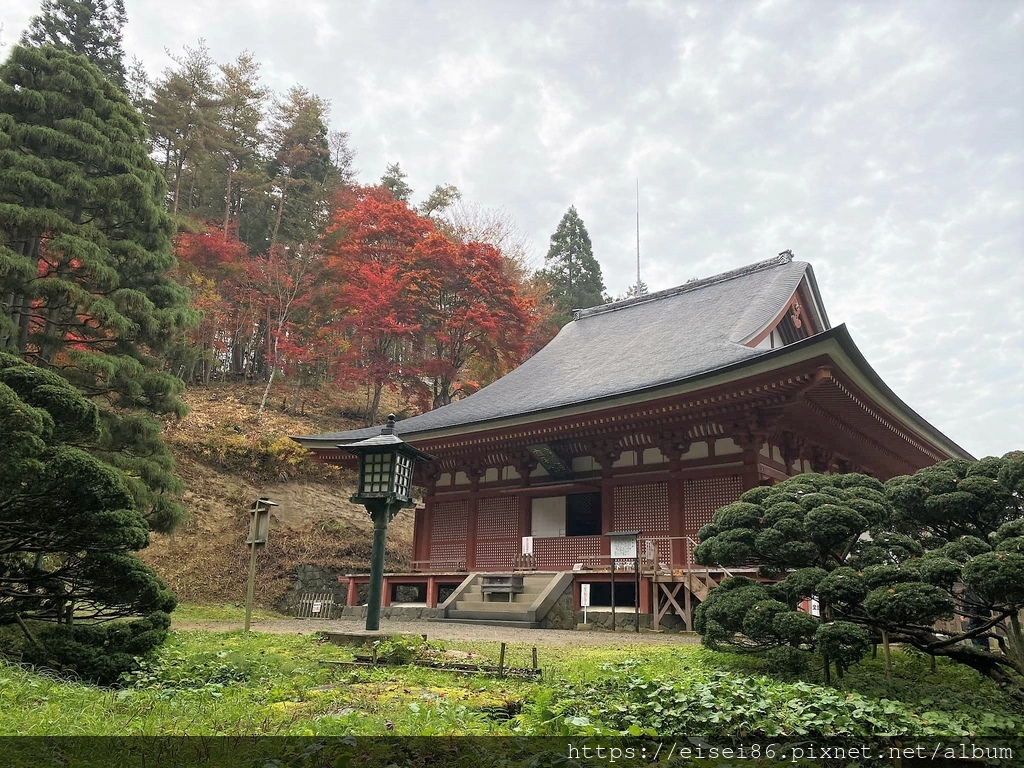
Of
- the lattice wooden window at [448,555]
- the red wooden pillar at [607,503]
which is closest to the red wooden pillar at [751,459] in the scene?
the red wooden pillar at [607,503]

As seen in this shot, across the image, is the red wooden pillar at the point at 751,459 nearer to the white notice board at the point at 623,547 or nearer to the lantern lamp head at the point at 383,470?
the white notice board at the point at 623,547

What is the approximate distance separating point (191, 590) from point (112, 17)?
1136 inches

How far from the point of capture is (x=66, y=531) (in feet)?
21.7

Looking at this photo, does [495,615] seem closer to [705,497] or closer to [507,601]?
[507,601]

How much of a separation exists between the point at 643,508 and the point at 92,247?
42.2 ft

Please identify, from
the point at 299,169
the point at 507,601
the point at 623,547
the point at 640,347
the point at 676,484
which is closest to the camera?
the point at 623,547

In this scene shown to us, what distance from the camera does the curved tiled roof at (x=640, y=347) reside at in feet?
52.8

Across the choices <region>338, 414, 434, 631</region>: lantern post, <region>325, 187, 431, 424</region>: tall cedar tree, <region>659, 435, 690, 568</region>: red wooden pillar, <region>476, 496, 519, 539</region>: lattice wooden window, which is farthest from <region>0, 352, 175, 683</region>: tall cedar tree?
<region>325, 187, 431, 424</region>: tall cedar tree

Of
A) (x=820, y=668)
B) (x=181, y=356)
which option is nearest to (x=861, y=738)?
(x=820, y=668)

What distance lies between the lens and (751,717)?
202 inches

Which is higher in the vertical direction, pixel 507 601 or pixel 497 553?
pixel 497 553

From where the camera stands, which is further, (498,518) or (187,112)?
(187,112)

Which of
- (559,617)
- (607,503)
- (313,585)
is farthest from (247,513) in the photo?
(559,617)

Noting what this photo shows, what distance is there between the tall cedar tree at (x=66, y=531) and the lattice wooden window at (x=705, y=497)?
1097 cm
